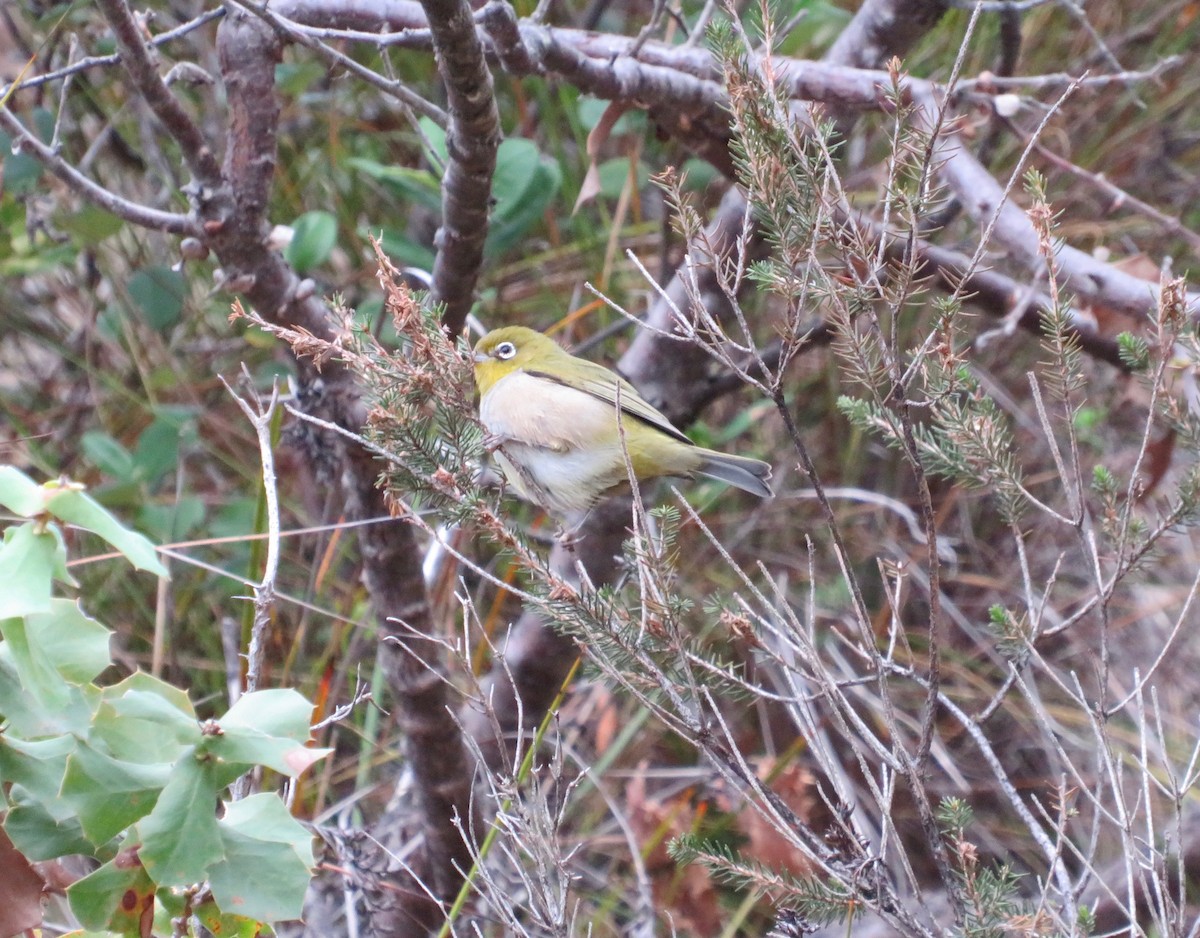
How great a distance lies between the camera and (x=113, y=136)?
317cm

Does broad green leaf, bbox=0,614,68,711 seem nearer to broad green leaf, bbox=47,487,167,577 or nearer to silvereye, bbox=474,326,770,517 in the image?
broad green leaf, bbox=47,487,167,577

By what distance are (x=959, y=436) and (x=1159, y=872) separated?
0.58 metres

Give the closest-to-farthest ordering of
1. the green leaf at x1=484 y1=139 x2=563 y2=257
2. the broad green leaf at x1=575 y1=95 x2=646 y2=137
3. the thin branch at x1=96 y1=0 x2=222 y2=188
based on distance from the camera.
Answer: the thin branch at x1=96 y1=0 x2=222 y2=188 < the green leaf at x1=484 y1=139 x2=563 y2=257 < the broad green leaf at x1=575 y1=95 x2=646 y2=137

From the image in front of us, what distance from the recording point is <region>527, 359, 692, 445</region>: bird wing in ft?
7.38

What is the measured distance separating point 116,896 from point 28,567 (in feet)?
1.23

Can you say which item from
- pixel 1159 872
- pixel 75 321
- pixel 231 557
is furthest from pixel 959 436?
pixel 75 321

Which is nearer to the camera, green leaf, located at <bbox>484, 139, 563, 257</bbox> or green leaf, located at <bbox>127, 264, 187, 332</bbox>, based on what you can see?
green leaf, located at <bbox>484, 139, 563, 257</bbox>

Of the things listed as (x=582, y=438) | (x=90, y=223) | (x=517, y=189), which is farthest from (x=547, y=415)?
(x=90, y=223)

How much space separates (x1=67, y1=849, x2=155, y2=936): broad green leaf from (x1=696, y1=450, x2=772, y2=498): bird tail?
146 centimetres

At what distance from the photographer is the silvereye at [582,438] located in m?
2.27

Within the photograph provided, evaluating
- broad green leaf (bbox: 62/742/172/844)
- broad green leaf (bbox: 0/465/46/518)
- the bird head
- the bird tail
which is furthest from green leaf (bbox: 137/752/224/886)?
the bird head

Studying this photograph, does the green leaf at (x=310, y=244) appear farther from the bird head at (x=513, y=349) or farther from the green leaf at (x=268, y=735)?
the green leaf at (x=268, y=735)

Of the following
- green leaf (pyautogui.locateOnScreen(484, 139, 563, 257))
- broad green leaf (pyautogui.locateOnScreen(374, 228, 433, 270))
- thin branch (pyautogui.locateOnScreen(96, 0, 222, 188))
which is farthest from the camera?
broad green leaf (pyautogui.locateOnScreen(374, 228, 433, 270))

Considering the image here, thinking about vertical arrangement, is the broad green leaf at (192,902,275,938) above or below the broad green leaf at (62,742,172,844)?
below
